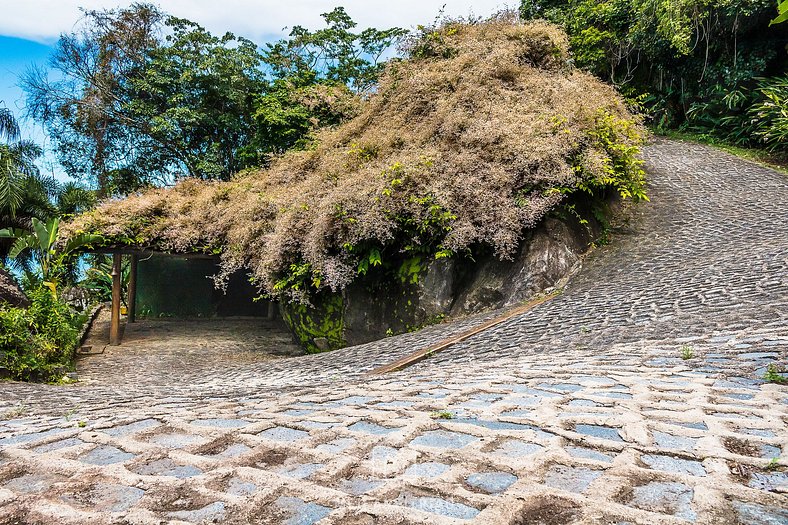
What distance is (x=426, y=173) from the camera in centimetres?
862

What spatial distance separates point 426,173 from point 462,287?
202 cm

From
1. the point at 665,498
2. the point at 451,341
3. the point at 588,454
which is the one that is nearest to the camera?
the point at 665,498

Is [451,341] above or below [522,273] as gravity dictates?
below

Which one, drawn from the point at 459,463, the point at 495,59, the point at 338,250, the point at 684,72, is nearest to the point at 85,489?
the point at 459,463

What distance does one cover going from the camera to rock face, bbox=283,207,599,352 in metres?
8.38

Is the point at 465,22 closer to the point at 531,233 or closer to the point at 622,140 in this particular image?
the point at 622,140

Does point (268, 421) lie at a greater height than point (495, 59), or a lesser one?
lesser

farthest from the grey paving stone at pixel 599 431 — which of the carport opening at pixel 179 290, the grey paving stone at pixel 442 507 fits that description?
the carport opening at pixel 179 290

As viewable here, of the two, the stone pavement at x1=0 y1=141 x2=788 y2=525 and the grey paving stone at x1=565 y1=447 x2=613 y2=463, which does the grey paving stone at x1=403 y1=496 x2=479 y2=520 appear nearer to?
the stone pavement at x1=0 y1=141 x2=788 y2=525

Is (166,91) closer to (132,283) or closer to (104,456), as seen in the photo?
(132,283)

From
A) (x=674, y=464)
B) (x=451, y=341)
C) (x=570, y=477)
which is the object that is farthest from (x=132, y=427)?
(x=451, y=341)

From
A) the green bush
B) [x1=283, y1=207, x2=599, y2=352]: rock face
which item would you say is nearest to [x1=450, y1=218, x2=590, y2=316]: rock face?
[x1=283, y1=207, x2=599, y2=352]: rock face

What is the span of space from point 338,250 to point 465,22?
7.39 m

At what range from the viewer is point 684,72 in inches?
655
